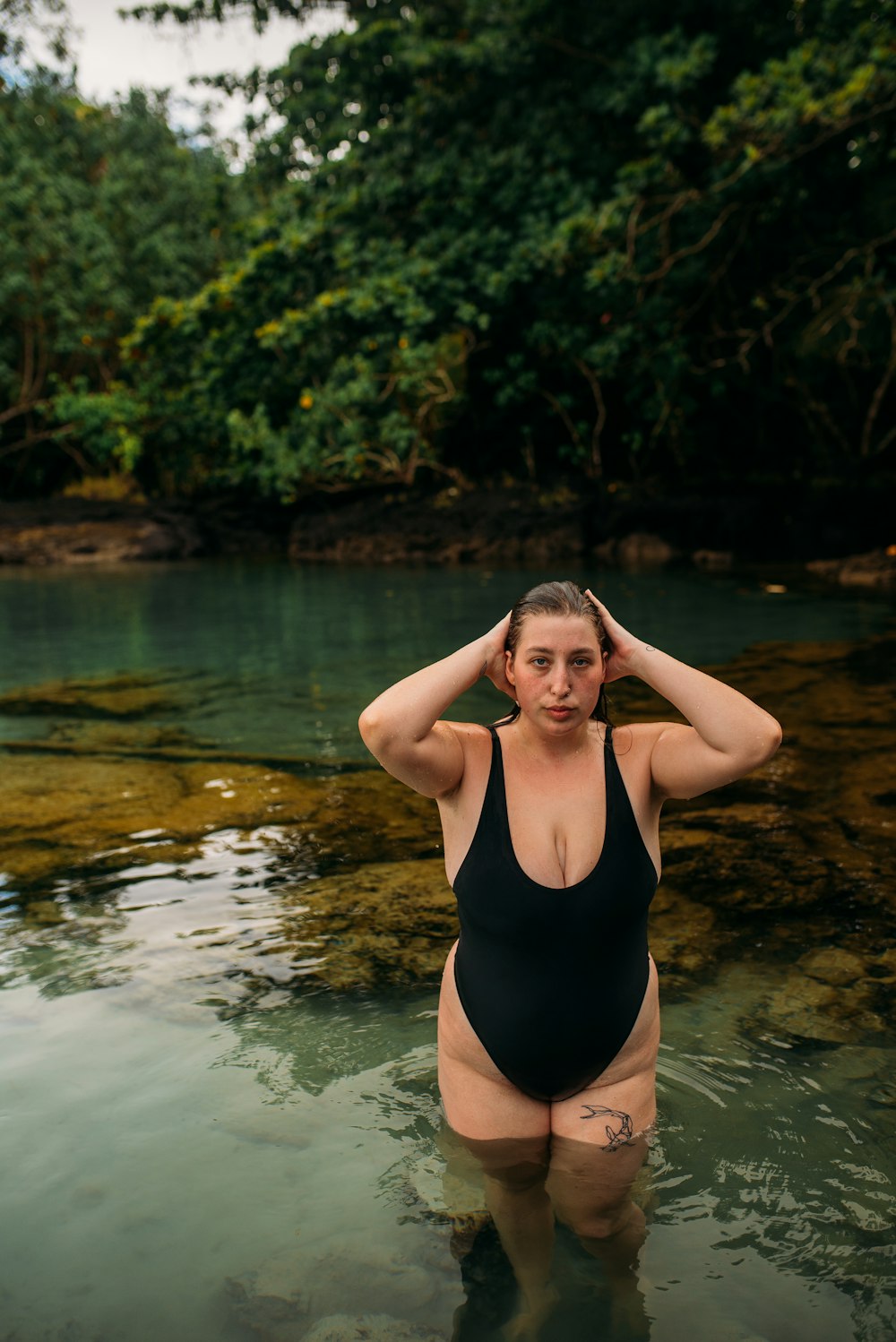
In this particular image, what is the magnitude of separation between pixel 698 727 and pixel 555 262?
15099mm

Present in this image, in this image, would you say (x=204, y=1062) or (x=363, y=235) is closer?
(x=204, y=1062)

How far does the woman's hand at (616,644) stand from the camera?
2.46m

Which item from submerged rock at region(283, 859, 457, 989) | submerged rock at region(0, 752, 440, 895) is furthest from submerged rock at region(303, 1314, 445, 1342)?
submerged rock at region(0, 752, 440, 895)

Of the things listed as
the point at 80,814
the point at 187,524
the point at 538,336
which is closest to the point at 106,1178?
the point at 80,814

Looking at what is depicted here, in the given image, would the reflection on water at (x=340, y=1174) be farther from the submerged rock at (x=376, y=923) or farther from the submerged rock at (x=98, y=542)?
the submerged rock at (x=98, y=542)

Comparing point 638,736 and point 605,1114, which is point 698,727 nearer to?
point 638,736

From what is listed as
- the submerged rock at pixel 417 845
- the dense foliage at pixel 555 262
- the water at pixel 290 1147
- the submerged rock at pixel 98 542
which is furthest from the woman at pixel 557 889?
the submerged rock at pixel 98 542

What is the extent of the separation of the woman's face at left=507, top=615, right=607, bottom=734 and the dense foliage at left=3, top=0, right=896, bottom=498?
13.7 meters

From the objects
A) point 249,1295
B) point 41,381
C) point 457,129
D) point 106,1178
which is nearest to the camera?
point 249,1295

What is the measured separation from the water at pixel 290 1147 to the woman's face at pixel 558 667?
1084 millimetres

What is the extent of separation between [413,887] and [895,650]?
592 cm

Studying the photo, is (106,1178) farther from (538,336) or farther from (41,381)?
(41,381)

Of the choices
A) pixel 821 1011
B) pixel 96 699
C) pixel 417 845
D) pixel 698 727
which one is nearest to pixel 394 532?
Answer: pixel 96 699

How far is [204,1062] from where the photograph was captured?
3154 mm
